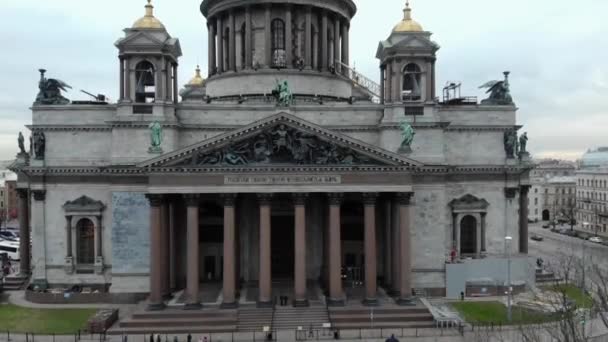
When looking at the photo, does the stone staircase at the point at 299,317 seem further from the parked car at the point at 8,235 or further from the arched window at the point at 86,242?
the parked car at the point at 8,235

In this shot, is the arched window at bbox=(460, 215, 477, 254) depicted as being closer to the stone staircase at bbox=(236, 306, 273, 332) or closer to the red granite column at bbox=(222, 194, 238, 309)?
the stone staircase at bbox=(236, 306, 273, 332)

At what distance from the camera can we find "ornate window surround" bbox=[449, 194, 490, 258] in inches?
1960

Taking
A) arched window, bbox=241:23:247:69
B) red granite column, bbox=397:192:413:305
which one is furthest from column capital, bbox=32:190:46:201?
red granite column, bbox=397:192:413:305

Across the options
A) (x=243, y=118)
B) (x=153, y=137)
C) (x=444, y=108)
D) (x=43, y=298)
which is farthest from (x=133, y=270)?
(x=444, y=108)

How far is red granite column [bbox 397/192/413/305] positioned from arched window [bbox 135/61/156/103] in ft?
72.8

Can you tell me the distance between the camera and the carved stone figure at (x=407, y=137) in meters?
43.8

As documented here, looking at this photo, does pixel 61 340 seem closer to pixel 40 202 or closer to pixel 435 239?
pixel 40 202

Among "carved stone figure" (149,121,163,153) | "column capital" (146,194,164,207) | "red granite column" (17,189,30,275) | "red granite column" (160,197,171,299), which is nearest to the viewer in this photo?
"column capital" (146,194,164,207)

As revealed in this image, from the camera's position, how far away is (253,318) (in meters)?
39.9

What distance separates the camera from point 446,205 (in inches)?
1945

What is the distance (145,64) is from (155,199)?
1298 cm

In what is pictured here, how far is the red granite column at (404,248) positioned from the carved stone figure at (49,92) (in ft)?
97.7

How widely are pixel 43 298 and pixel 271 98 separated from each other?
996 inches

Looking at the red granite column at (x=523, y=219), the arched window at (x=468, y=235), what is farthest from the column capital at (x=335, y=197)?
the red granite column at (x=523, y=219)
